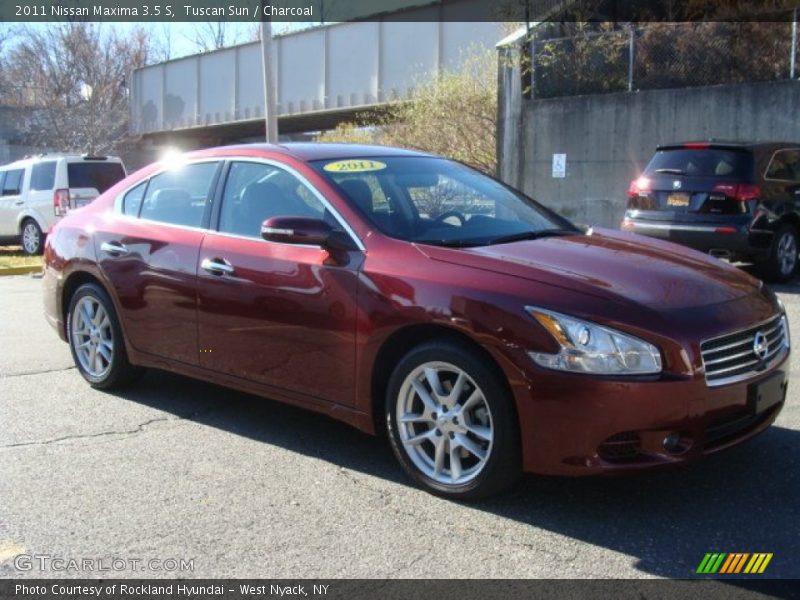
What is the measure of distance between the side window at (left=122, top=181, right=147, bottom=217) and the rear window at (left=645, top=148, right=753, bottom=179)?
6.73 m

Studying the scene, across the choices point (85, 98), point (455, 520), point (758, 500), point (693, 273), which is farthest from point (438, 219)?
point (85, 98)

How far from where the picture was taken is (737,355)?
3.59 meters

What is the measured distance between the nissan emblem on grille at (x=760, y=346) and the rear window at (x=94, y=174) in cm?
1382

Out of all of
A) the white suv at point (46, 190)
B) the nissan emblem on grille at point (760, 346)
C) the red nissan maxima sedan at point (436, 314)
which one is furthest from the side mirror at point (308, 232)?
the white suv at point (46, 190)

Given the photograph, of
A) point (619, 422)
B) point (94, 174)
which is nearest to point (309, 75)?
point (94, 174)

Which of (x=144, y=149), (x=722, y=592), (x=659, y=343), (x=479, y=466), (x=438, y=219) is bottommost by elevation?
(x=722, y=592)

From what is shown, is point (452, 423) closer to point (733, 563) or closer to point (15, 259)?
point (733, 563)

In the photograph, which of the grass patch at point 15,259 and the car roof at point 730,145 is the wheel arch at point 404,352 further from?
the grass patch at point 15,259

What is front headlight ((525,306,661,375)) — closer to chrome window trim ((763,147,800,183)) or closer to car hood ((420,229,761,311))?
car hood ((420,229,761,311))

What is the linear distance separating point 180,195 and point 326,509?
7.92 ft

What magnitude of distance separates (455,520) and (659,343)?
1.15 metres

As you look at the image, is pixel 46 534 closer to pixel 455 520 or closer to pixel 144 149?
pixel 455 520

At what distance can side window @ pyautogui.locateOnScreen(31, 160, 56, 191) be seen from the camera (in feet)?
50.6

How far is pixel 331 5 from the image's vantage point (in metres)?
34.2
